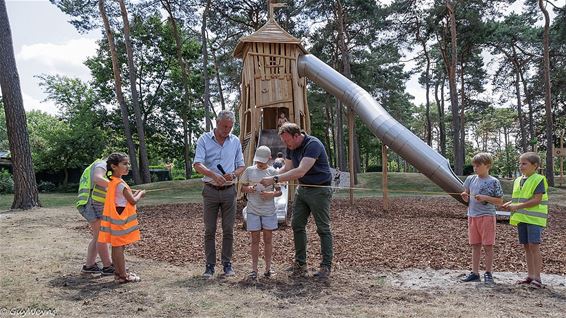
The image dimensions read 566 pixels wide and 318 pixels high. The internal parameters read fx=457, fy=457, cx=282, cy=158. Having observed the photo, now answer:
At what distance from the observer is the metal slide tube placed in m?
10.1

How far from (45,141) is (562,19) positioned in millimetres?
29187

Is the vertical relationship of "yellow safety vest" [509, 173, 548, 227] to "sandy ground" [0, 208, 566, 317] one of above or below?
above

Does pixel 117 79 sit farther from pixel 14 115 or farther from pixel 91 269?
pixel 91 269

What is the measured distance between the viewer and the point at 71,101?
39.6 meters

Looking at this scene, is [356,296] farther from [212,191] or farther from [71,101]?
[71,101]

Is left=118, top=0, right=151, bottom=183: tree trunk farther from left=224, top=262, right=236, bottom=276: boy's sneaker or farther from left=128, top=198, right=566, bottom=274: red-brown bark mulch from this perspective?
left=224, top=262, right=236, bottom=276: boy's sneaker

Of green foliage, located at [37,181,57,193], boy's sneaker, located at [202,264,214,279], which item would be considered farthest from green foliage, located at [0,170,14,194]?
boy's sneaker, located at [202,264,214,279]

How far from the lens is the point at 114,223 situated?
179 inches

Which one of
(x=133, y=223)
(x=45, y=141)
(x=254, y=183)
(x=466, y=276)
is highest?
(x=45, y=141)

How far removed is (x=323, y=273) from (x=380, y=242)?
2.49m

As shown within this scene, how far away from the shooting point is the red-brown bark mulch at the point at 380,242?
18.7 ft

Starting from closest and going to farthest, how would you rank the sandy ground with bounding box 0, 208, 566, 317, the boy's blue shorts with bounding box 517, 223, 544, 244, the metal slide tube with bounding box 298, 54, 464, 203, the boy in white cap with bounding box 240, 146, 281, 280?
the sandy ground with bounding box 0, 208, 566, 317 < the boy's blue shorts with bounding box 517, 223, 544, 244 < the boy in white cap with bounding box 240, 146, 281, 280 < the metal slide tube with bounding box 298, 54, 464, 203

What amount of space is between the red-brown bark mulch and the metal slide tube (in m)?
0.93

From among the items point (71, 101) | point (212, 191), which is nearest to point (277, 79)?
point (212, 191)
